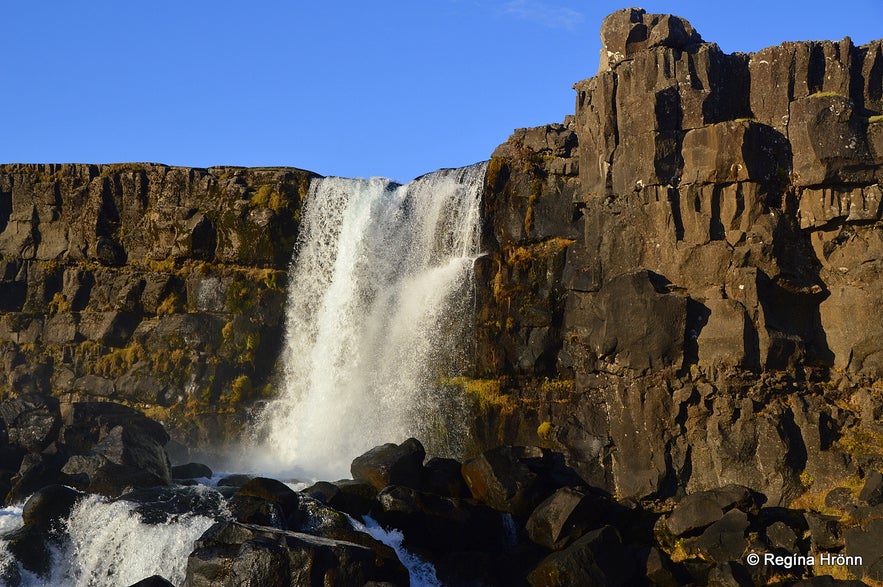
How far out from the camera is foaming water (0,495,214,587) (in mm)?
23578

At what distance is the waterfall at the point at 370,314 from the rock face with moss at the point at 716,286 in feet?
11.1

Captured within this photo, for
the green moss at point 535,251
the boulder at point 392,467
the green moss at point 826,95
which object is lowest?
the boulder at point 392,467

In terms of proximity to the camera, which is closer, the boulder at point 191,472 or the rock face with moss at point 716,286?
the rock face with moss at point 716,286

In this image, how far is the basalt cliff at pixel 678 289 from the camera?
96.2 feet

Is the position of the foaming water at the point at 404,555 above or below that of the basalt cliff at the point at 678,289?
below

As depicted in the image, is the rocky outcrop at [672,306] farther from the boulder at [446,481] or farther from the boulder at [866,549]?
the boulder at [866,549]

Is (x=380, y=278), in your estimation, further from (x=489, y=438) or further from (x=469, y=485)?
(x=469, y=485)

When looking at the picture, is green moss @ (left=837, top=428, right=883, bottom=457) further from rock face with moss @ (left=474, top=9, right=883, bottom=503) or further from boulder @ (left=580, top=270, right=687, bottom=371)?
boulder @ (left=580, top=270, right=687, bottom=371)

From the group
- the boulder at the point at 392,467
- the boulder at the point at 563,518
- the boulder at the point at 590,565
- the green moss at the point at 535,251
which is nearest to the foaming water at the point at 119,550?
the boulder at the point at 392,467

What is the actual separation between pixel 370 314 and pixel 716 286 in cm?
1443

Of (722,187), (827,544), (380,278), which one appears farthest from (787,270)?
(380,278)

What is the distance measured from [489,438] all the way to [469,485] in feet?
16.6

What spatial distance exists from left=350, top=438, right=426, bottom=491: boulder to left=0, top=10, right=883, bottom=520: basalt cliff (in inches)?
193

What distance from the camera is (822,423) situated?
2895 centimetres
